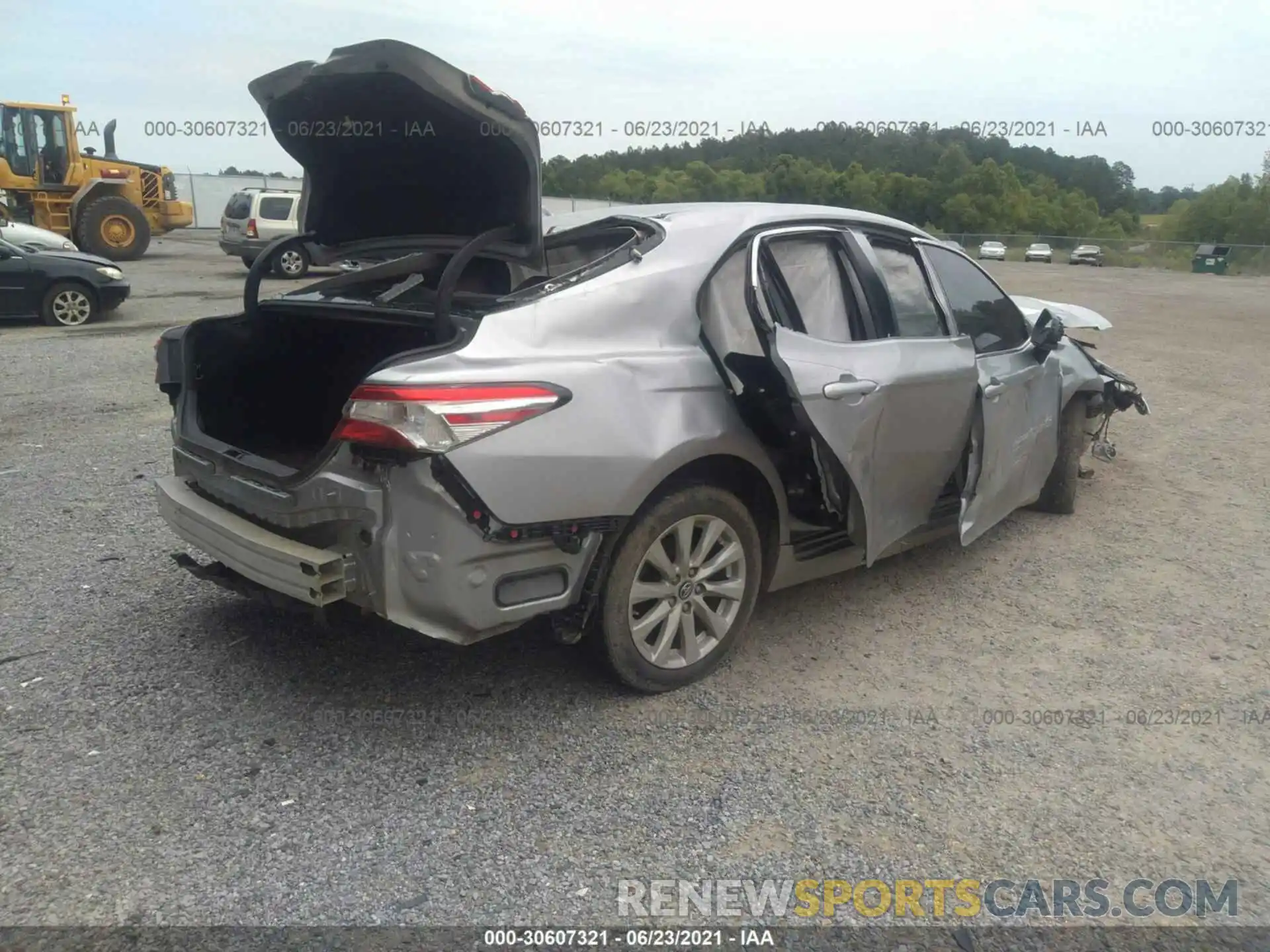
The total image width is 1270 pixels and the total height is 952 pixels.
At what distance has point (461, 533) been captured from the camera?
2.79 metres

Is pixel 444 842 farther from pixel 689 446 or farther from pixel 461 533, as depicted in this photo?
pixel 689 446

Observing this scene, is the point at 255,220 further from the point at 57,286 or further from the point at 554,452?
the point at 554,452

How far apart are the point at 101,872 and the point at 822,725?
2157mm

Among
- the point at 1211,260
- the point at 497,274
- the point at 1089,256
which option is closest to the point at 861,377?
the point at 497,274

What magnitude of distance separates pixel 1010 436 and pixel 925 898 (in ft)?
8.44

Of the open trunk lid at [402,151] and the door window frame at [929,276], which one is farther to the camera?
the door window frame at [929,276]

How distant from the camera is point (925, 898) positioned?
2.52 meters

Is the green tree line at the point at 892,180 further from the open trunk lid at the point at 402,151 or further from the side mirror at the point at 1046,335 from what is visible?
the side mirror at the point at 1046,335

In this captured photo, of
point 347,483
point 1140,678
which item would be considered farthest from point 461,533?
point 1140,678

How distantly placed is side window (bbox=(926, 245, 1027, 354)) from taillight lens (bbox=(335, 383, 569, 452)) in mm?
2425

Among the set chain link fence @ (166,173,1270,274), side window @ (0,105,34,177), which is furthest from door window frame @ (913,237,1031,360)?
chain link fence @ (166,173,1270,274)

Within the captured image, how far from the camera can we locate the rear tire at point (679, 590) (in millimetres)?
3174

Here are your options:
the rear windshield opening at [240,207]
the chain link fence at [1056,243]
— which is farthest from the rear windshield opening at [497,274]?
the chain link fence at [1056,243]

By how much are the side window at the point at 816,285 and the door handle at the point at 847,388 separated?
22 cm
